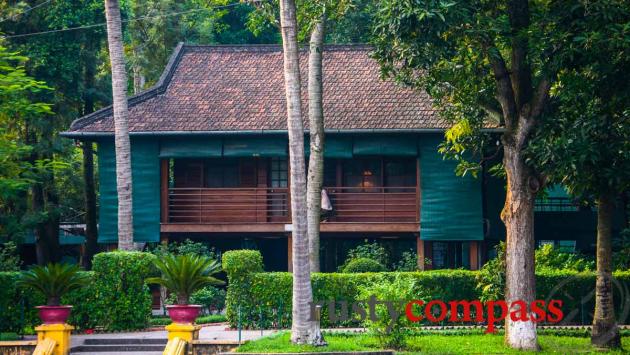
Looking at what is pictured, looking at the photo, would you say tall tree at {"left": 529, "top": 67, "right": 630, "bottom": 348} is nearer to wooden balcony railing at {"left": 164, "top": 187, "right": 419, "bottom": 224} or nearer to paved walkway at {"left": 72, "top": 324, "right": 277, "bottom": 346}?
paved walkway at {"left": 72, "top": 324, "right": 277, "bottom": 346}

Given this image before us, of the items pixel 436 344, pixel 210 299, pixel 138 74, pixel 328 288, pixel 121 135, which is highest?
pixel 138 74

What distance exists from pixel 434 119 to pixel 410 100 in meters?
1.34

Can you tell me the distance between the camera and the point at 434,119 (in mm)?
32562

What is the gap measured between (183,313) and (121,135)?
31.1 feet

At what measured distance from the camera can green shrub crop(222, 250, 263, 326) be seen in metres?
26.0

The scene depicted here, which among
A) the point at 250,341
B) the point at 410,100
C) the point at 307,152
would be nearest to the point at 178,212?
the point at 307,152

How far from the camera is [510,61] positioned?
80.3 feet

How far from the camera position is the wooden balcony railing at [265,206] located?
33656 millimetres

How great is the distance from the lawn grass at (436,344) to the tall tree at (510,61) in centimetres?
67

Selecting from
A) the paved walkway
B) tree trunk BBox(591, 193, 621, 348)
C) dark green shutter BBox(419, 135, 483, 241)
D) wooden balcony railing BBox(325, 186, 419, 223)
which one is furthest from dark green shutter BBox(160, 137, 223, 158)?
tree trunk BBox(591, 193, 621, 348)

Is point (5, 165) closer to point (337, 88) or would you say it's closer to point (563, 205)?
point (337, 88)

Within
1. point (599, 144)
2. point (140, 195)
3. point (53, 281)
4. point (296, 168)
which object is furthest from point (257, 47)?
point (599, 144)

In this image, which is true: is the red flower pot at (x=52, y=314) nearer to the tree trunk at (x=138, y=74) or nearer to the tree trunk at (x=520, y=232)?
the tree trunk at (x=520, y=232)

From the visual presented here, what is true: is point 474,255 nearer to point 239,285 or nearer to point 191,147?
point 191,147
